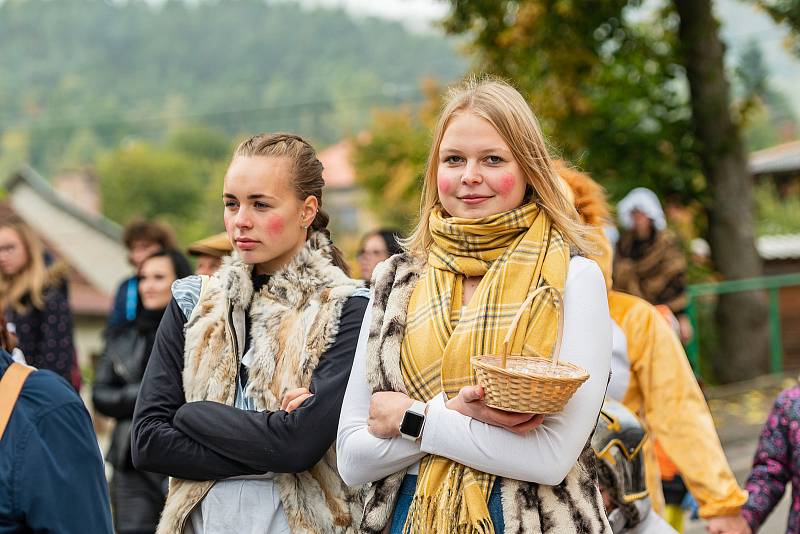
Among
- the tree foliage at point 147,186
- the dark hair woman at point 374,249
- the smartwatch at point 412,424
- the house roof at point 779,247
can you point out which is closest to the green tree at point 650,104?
the house roof at point 779,247

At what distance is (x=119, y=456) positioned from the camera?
17.5 ft

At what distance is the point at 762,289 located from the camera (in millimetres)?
13281

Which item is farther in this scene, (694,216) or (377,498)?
(694,216)

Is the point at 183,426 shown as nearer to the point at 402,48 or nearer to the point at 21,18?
the point at 402,48

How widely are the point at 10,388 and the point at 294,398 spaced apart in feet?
2.57

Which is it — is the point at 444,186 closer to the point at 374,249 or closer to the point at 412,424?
the point at 412,424

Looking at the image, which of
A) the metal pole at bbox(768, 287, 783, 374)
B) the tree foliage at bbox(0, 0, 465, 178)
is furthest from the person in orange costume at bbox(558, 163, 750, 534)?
the tree foliage at bbox(0, 0, 465, 178)

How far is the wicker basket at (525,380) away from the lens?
2.23 metres

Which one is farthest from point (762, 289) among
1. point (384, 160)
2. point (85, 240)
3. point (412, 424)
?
point (384, 160)

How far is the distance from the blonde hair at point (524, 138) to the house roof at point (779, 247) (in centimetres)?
1388

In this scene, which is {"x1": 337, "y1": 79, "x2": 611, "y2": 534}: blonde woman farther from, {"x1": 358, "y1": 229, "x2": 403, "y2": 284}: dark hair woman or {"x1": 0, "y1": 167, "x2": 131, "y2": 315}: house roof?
{"x1": 0, "y1": 167, "x2": 131, "y2": 315}: house roof

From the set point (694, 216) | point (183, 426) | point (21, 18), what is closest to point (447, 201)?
point (183, 426)

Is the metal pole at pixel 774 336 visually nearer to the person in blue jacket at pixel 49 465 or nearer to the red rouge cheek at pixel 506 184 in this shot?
the red rouge cheek at pixel 506 184

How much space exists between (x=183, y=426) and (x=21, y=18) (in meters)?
156
